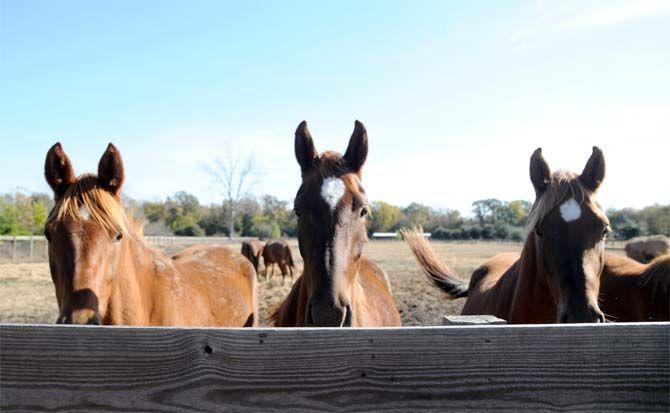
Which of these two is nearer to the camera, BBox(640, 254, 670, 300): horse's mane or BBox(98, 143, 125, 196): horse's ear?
BBox(98, 143, 125, 196): horse's ear

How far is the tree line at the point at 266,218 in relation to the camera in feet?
123

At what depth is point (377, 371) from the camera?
4.09 ft

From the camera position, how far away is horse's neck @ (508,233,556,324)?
3307 millimetres

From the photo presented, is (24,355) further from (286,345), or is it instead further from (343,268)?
(343,268)

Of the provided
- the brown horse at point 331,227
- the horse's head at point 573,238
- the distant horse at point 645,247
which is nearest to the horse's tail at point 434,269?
the horse's head at point 573,238

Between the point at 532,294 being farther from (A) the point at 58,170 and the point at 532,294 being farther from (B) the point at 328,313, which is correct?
(A) the point at 58,170

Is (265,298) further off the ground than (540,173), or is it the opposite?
(540,173)

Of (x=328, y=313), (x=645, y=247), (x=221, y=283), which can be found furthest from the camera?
(x=645, y=247)

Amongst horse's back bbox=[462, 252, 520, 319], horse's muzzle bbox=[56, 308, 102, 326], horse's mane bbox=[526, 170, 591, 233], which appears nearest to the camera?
horse's muzzle bbox=[56, 308, 102, 326]

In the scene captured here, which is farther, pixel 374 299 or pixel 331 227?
pixel 374 299

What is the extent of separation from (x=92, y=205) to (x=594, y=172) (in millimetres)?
3459

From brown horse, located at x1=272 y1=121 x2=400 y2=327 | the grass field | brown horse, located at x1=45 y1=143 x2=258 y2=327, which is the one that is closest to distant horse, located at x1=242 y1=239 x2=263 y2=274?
the grass field

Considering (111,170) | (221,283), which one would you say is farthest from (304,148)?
(221,283)

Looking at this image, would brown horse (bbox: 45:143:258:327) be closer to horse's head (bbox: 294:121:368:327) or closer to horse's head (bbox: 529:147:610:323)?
horse's head (bbox: 294:121:368:327)
